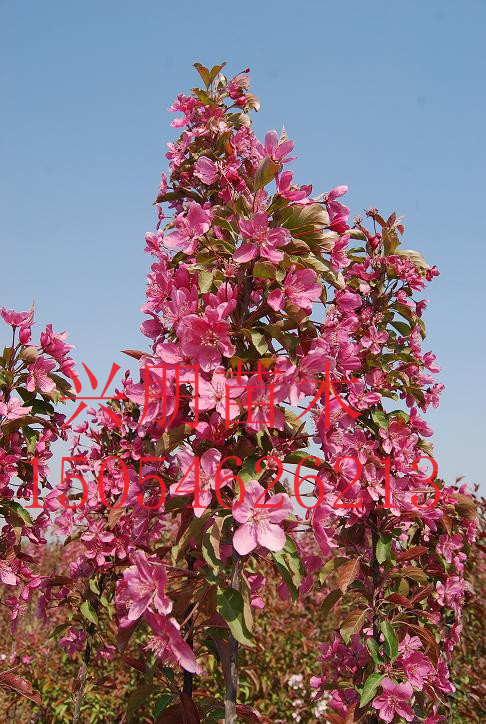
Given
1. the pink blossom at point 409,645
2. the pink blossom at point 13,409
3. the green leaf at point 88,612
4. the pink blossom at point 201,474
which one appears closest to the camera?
the pink blossom at point 201,474

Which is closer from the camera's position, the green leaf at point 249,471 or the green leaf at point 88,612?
the green leaf at point 249,471

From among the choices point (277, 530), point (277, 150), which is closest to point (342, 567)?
point (277, 530)

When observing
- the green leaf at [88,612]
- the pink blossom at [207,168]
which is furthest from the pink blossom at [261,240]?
the green leaf at [88,612]

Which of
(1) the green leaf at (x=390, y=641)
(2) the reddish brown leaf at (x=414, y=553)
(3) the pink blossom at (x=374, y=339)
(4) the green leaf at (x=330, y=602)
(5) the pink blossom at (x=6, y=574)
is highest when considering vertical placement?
(3) the pink blossom at (x=374, y=339)

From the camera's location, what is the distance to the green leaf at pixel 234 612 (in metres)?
1.54

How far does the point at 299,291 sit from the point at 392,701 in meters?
1.62

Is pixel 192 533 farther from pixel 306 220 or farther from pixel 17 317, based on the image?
pixel 17 317

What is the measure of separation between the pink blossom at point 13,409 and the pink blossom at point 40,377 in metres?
0.09

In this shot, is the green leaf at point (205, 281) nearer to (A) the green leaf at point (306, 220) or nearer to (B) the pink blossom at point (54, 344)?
(A) the green leaf at point (306, 220)

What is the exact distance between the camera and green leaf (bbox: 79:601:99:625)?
2.93 m

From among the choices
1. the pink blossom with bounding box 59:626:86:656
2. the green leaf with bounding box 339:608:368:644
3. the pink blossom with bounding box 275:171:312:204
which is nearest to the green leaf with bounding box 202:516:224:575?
the pink blossom with bounding box 275:171:312:204

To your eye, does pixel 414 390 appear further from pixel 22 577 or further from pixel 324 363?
pixel 22 577

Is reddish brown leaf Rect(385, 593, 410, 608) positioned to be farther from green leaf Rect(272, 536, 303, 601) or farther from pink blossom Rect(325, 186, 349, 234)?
pink blossom Rect(325, 186, 349, 234)

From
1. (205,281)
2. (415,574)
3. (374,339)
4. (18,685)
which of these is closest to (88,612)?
(18,685)
